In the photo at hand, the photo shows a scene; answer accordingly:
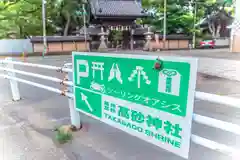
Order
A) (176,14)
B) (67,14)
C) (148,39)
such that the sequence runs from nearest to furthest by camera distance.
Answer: (148,39) → (67,14) → (176,14)

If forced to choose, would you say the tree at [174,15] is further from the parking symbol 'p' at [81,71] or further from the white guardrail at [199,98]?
the parking symbol 'p' at [81,71]

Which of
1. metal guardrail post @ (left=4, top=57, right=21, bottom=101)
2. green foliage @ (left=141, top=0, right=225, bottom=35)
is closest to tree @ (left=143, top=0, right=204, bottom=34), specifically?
green foliage @ (left=141, top=0, right=225, bottom=35)

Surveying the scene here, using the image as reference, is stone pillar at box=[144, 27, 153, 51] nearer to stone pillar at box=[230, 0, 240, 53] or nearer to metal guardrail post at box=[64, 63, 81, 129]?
stone pillar at box=[230, 0, 240, 53]

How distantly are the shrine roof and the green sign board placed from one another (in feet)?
84.0

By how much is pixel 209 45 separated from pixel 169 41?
5633 millimetres

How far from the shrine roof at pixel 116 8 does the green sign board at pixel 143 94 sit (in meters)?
25.6

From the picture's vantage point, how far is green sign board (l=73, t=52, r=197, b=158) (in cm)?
187

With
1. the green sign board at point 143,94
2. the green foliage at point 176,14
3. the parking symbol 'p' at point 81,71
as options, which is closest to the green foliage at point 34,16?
the green foliage at point 176,14

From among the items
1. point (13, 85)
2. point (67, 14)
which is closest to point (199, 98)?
point (13, 85)

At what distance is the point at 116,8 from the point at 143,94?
2794 centimetres

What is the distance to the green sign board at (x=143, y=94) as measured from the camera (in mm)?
1870

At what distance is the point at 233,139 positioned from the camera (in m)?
3.00

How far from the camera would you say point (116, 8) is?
28.8 meters

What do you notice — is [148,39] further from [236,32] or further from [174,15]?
[236,32]
